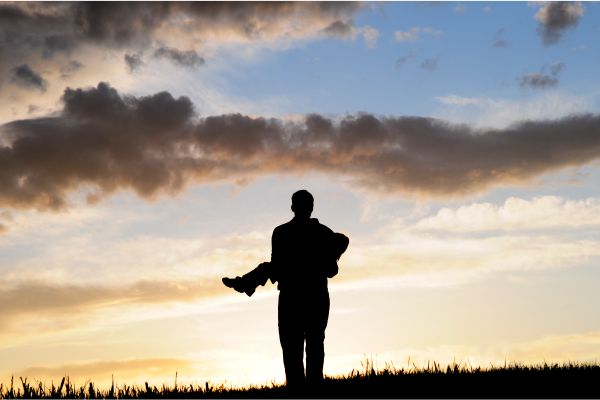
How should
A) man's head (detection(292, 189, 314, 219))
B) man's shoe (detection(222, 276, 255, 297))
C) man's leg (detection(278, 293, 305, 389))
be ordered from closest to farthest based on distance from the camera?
man's head (detection(292, 189, 314, 219)) < man's leg (detection(278, 293, 305, 389)) < man's shoe (detection(222, 276, 255, 297))

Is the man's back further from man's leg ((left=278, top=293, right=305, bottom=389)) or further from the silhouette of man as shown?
man's leg ((left=278, top=293, right=305, bottom=389))

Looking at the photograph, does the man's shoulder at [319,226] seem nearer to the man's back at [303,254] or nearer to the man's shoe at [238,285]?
the man's back at [303,254]

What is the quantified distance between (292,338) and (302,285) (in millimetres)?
825

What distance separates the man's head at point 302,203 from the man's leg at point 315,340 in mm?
1269

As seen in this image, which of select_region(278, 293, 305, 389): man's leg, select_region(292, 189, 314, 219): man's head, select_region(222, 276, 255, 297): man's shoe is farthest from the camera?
select_region(222, 276, 255, 297): man's shoe

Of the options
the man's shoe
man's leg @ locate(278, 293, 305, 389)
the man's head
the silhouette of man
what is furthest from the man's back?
the man's shoe

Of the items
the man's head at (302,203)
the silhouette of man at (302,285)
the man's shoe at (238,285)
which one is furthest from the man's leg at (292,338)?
the man's head at (302,203)

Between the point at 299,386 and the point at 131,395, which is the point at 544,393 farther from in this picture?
the point at 131,395

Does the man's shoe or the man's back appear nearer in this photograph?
the man's back

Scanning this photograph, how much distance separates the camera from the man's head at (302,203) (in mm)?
12242

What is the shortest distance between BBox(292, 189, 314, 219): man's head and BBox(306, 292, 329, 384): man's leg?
1.27 meters

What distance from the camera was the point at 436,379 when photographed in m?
14.7

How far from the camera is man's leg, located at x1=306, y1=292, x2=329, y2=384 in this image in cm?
1231

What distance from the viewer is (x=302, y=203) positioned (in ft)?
40.2
